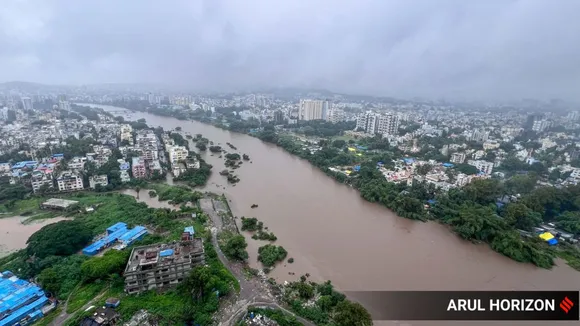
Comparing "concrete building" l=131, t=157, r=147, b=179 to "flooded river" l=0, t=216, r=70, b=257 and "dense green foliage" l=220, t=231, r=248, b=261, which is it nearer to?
"flooded river" l=0, t=216, r=70, b=257

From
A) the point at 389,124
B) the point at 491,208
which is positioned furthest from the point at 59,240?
the point at 389,124

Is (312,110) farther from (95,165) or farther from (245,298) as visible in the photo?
(245,298)

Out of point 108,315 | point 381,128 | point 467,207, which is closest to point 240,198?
point 108,315

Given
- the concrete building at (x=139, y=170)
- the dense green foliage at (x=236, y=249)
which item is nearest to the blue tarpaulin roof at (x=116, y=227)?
the dense green foliage at (x=236, y=249)

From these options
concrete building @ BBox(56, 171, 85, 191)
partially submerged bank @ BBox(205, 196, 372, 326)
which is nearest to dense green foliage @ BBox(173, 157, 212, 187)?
concrete building @ BBox(56, 171, 85, 191)

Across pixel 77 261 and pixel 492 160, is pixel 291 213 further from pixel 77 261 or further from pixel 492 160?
pixel 492 160

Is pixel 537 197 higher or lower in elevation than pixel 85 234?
higher
